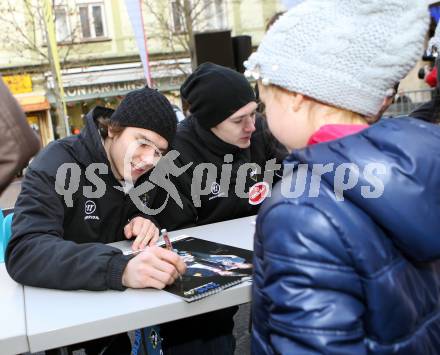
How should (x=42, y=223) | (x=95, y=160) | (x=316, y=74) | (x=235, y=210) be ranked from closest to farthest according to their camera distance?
(x=316, y=74) < (x=42, y=223) < (x=95, y=160) < (x=235, y=210)

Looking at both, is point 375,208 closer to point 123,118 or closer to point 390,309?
point 390,309

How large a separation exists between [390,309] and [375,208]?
0.61 feet

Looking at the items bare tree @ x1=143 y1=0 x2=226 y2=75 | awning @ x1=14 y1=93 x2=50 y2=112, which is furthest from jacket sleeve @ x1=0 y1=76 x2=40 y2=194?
bare tree @ x1=143 y1=0 x2=226 y2=75

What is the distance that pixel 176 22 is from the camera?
20.4m

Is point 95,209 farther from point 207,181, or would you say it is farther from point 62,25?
point 62,25

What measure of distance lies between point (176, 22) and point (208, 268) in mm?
19765

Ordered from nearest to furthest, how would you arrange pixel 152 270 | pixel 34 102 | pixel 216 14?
pixel 152 270 → pixel 34 102 → pixel 216 14

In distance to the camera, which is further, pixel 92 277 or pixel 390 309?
pixel 92 277

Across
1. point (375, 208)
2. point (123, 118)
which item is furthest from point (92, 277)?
A: point (375, 208)

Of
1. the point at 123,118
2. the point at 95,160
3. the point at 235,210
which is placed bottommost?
the point at 235,210

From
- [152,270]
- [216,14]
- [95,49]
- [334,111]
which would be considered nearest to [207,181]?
[152,270]

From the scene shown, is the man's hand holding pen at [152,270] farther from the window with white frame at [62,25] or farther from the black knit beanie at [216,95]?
the window with white frame at [62,25]

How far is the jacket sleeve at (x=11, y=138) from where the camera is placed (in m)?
1.01

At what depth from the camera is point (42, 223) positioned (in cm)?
180
